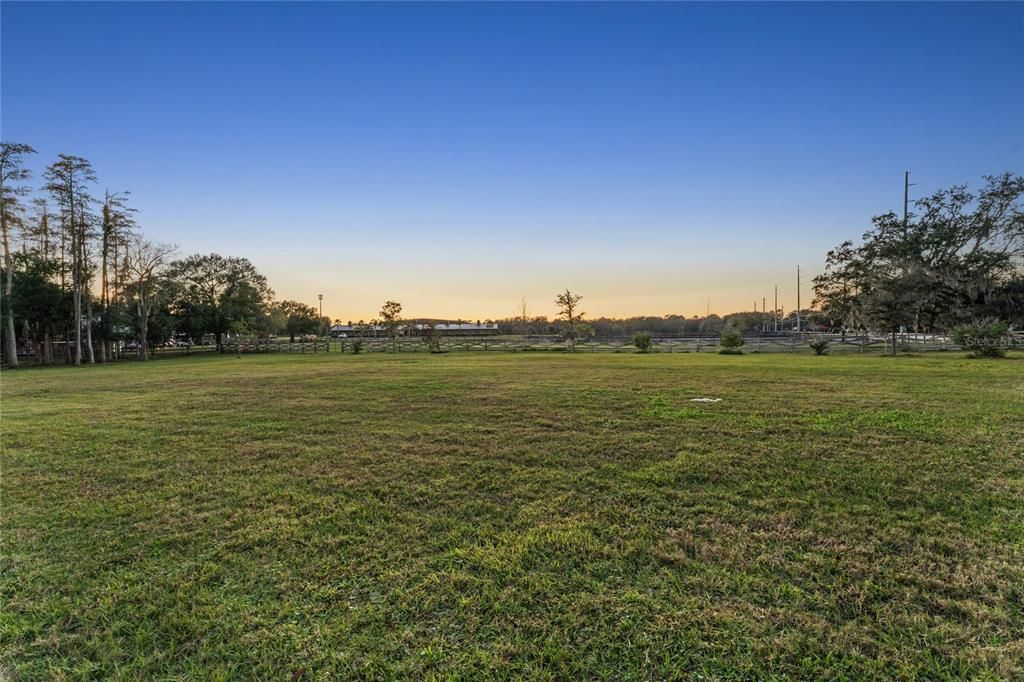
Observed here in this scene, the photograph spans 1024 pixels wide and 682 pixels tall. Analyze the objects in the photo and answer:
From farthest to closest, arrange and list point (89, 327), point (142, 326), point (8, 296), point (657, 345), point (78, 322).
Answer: point (657, 345) < point (142, 326) < point (89, 327) < point (78, 322) < point (8, 296)

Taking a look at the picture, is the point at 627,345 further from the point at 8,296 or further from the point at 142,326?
the point at 8,296

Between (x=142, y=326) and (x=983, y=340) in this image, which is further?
(x=142, y=326)

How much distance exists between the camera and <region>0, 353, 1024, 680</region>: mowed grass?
198 centimetres

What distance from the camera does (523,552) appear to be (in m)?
2.78

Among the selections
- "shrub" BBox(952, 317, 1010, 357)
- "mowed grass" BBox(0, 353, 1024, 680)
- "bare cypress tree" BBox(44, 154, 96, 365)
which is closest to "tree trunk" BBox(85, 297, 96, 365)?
"bare cypress tree" BBox(44, 154, 96, 365)

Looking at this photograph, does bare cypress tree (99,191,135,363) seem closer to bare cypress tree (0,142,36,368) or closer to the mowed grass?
bare cypress tree (0,142,36,368)

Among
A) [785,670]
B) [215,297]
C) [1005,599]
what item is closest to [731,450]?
→ [1005,599]

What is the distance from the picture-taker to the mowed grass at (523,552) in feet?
6.50

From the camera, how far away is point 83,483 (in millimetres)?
4141

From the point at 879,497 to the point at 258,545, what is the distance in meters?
4.61

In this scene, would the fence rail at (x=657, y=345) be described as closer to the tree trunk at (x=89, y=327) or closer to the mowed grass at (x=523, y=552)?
the tree trunk at (x=89, y=327)

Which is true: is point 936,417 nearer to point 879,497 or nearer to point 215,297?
point 879,497

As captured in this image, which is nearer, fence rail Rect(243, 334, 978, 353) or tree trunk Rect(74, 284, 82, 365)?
tree trunk Rect(74, 284, 82, 365)

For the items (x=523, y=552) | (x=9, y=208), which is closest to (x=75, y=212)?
(x=9, y=208)
